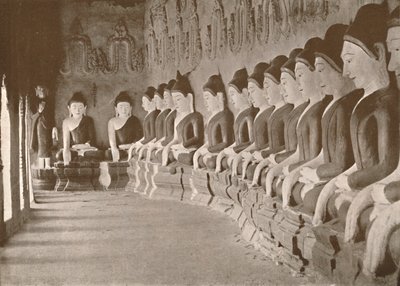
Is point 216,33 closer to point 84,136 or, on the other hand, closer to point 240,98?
point 240,98

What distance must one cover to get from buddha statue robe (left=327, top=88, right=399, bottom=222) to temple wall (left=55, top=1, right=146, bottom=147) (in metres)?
8.78

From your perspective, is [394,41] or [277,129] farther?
[277,129]

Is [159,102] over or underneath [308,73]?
over

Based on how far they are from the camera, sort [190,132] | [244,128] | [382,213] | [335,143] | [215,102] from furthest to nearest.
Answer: [190,132]
[215,102]
[244,128]
[335,143]
[382,213]

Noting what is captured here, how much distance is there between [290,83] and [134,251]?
6.87ft

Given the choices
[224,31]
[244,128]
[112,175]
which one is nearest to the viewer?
[244,128]

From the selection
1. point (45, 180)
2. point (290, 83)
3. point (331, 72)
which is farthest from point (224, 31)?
point (45, 180)

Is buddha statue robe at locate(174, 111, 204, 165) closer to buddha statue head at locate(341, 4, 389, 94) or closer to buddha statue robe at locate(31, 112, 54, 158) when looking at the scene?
buddha statue robe at locate(31, 112, 54, 158)

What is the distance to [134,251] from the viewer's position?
17.9ft

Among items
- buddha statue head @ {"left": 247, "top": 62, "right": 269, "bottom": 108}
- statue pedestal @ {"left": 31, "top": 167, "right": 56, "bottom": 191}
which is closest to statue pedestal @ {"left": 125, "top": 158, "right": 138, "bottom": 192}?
statue pedestal @ {"left": 31, "top": 167, "right": 56, "bottom": 191}

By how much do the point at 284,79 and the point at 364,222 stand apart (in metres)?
2.27

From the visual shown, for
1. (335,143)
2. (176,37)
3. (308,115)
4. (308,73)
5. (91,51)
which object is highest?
(91,51)

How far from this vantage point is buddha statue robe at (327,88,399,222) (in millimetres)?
3596

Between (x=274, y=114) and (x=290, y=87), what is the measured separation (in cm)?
50
